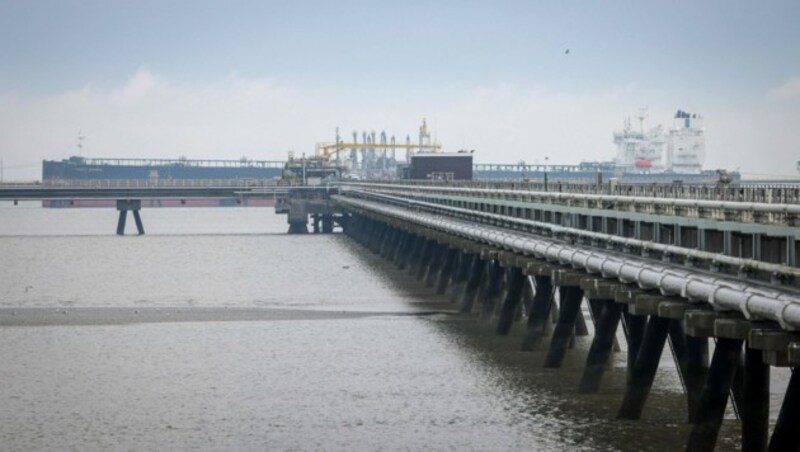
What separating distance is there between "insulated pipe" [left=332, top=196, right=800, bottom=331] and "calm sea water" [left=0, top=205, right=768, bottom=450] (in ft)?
10.7

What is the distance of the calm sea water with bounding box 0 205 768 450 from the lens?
33062 millimetres

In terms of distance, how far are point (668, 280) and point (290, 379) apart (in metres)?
17.4

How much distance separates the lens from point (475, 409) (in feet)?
120

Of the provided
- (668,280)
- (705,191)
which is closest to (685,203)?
(705,191)

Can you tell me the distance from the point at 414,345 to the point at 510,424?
16.3 m

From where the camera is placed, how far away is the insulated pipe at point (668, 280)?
22.0m

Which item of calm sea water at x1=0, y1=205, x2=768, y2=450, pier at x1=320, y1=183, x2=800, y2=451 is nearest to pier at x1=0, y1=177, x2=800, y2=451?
pier at x1=320, y1=183, x2=800, y2=451

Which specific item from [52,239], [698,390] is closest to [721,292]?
[698,390]

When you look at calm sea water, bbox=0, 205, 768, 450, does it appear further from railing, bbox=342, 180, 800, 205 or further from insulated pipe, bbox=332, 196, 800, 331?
railing, bbox=342, 180, 800, 205

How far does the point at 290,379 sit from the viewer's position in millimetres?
42438

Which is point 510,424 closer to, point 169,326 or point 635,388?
point 635,388

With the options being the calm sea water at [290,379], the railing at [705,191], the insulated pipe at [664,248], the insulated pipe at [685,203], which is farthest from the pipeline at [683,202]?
the calm sea water at [290,379]

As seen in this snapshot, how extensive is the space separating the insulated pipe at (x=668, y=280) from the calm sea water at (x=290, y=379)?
3.26 meters

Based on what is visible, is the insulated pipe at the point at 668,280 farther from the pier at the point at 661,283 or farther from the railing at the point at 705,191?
the railing at the point at 705,191
